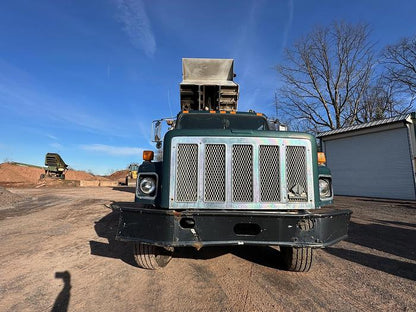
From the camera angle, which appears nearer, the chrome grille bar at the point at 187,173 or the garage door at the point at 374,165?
the chrome grille bar at the point at 187,173

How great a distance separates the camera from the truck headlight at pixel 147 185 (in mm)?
3102

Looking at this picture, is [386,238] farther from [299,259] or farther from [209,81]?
[209,81]

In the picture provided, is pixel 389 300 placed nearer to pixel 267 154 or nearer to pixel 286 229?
pixel 286 229

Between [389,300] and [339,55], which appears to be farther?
[339,55]

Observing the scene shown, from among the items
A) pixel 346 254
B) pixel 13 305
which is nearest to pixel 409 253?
pixel 346 254

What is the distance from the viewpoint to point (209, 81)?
22.7 ft

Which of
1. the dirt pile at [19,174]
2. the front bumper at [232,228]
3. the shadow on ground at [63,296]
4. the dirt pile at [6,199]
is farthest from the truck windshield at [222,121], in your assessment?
the dirt pile at [19,174]

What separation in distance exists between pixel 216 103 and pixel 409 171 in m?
12.1

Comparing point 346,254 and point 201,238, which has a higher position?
point 201,238

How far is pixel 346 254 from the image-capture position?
427cm

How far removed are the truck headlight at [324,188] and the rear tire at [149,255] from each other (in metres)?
2.15

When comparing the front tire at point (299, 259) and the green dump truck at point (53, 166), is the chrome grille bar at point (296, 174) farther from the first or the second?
the green dump truck at point (53, 166)

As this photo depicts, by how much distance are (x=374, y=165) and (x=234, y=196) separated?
14.9m

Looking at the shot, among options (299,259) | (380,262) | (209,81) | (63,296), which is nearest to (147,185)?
(63,296)
